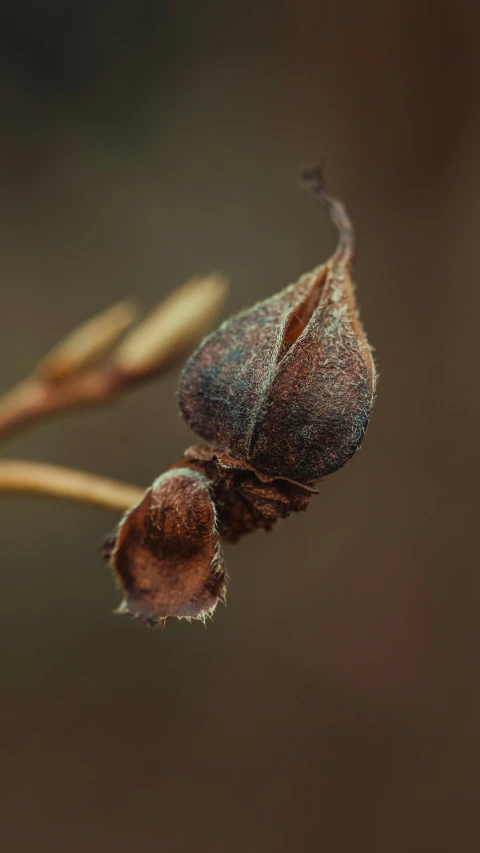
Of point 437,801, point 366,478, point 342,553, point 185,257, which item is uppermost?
point 185,257

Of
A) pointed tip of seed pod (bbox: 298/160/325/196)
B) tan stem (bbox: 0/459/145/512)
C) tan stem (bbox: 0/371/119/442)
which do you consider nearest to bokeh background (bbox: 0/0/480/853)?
tan stem (bbox: 0/371/119/442)

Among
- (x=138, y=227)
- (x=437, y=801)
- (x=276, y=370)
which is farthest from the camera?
(x=138, y=227)

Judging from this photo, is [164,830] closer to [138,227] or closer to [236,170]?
[138,227]

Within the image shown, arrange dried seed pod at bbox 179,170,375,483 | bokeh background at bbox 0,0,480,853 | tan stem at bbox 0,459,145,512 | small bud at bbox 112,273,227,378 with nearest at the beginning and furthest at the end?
1. dried seed pod at bbox 179,170,375,483
2. tan stem at bbox 0,459,145,512
3. small bud at bbox 112,273,227,378
4. bokeh background at bbox 0,0,480,853

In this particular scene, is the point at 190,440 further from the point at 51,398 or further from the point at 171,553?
the point at 171,553

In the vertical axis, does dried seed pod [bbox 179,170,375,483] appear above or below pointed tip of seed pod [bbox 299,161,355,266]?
below

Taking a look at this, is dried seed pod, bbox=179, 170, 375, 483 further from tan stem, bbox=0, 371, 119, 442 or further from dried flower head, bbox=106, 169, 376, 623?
tan stem, bbox=0, 371, 119, 442

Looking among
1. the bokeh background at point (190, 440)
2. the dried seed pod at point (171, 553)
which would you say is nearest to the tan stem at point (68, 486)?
the dried seed pod at point (171, 553)

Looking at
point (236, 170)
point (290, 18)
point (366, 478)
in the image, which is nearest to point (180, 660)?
point (366, 478)

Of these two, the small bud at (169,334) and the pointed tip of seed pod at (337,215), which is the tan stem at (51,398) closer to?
the small bud at (169,334)
